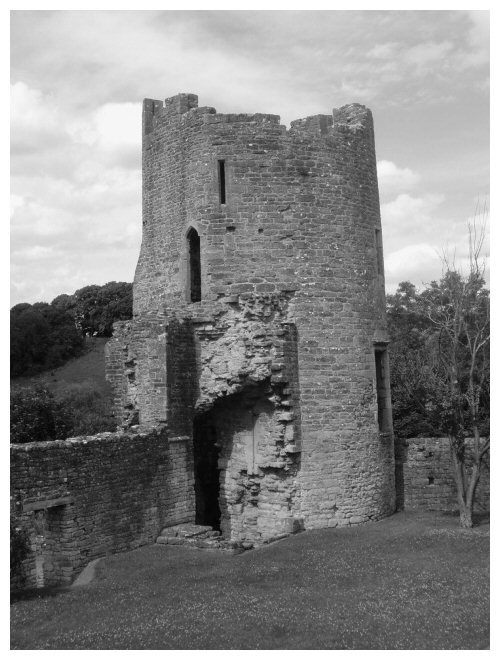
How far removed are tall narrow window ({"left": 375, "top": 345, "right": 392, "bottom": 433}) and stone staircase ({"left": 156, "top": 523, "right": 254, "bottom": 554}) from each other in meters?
4.81

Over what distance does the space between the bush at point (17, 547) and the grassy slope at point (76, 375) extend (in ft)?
103

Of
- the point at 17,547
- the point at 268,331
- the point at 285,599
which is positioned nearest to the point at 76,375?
the point at 268,331

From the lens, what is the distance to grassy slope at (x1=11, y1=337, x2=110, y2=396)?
149 feet

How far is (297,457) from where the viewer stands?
16.0m

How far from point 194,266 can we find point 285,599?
8.76 m

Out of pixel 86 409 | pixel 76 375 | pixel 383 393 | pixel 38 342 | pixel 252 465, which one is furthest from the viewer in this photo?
pixel 38 342

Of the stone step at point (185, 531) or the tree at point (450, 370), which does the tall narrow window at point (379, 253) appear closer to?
the tree at point (450, 370)

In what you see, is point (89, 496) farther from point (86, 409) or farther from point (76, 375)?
point (76, 375)

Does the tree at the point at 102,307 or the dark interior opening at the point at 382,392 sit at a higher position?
the tree at the point at 102,307

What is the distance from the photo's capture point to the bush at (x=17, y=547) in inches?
451

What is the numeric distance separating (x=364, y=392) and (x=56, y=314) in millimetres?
41474

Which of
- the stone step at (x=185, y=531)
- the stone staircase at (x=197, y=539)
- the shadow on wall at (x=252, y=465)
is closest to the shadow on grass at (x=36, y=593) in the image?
the stone staircase at (x=197, y=539)

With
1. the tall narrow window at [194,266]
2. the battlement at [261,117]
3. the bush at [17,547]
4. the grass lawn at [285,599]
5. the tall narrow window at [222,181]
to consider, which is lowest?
the grass lawn at [285,599]

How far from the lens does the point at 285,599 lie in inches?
442
